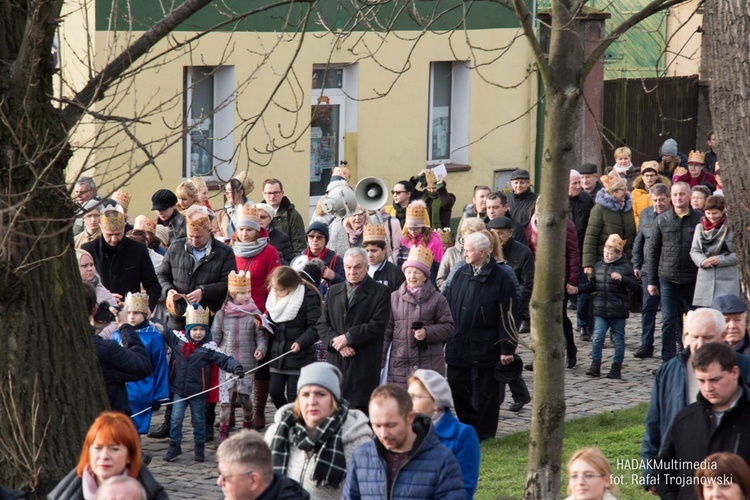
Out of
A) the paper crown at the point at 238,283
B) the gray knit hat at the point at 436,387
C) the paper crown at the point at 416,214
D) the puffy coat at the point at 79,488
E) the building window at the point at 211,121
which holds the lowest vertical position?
the puffy coat at the point at 79,488

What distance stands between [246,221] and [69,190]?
199 inches

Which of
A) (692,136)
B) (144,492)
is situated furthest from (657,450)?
(692,136)

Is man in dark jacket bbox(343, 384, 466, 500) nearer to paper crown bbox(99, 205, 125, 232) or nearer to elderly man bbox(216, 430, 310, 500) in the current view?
elderly man bbox(216, 430, 310, 500)

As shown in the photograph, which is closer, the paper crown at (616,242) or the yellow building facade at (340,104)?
the paper crown at (616,242)

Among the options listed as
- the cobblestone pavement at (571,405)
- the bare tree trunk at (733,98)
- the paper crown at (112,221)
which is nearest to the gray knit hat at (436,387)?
the bare tree trunk at (733,98)

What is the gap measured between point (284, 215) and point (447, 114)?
30.1 ft

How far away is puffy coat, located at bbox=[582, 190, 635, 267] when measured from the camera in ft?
48.2

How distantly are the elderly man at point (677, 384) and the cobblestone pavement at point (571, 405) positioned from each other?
3.33 metres

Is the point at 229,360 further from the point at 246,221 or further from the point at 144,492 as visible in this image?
the point at 144,492

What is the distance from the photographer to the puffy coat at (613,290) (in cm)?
1345

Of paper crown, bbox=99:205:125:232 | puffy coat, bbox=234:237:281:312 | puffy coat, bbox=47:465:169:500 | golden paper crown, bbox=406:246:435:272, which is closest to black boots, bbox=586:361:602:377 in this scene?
golden paper crown, bbox=406:246:435:272

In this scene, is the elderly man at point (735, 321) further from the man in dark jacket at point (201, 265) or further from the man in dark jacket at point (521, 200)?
the man in dark jacket at point (521, 200)

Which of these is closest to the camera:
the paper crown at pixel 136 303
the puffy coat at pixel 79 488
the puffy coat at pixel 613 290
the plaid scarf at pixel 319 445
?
the puffy coat at pixel 79 488

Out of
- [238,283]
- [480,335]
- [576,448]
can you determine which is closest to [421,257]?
[480,335]
